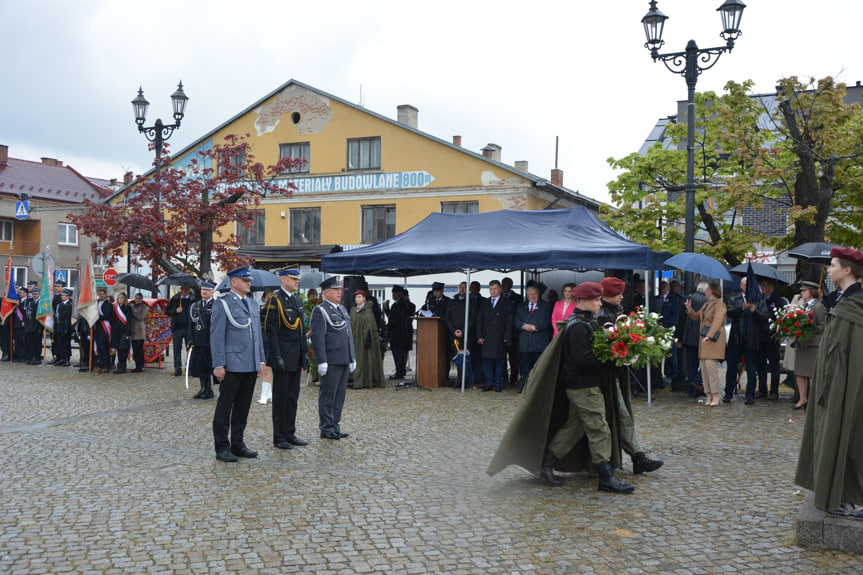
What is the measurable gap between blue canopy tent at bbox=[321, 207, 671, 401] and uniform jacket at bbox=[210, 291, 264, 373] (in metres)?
6.49

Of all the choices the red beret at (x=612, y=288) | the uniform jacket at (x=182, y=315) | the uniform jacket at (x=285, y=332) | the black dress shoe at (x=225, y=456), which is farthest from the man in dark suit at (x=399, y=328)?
the red beret at (x=612, y=288)

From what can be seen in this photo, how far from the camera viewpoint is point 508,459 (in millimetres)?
7461

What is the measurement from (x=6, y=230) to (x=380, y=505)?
2220 inches

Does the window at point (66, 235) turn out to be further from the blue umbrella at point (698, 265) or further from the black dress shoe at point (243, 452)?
the black dress shoe at point (243, 452)

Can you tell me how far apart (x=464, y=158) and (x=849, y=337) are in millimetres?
30260

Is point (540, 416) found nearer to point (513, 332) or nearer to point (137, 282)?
point (513, 332)

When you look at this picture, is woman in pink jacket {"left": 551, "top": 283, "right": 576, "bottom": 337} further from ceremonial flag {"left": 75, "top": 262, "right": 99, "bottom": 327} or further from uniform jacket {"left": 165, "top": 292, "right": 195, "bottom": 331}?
ceremonial flag {"left": 75, "top": 262, "right": 99, "bottom": 327}

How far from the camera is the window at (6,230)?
55.3 meters

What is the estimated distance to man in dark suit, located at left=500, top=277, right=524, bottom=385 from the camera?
1523 centimetres

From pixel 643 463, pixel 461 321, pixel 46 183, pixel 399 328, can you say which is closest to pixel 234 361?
pixel 643 463

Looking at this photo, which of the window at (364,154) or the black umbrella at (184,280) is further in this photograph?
the window at (364,154)

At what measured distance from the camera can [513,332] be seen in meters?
15.1

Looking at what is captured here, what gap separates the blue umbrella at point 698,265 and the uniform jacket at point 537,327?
223 cm

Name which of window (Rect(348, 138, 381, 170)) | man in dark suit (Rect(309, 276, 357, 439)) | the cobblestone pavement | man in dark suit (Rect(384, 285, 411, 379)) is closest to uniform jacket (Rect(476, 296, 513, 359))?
man in dark suit (Rect(384, 285, 411, 379))
